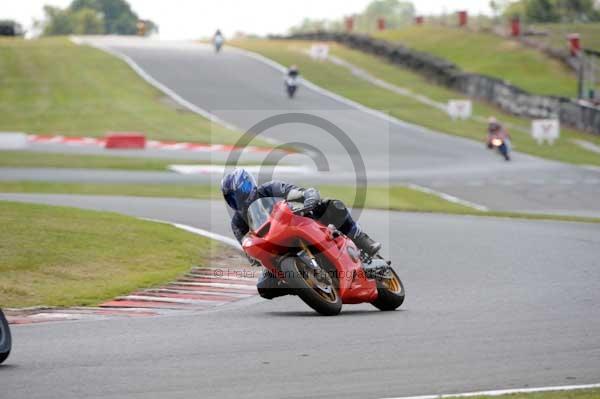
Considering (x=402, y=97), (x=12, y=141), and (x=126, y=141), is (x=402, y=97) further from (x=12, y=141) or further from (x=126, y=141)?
(x=12, y=141)

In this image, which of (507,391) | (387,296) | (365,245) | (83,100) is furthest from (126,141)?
(507,391)

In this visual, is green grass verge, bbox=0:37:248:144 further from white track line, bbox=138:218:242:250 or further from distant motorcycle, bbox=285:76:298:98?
white track line, bbox=138:218:242:250

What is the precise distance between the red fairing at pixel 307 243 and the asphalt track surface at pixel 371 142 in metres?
15.3

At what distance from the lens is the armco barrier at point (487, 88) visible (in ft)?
141

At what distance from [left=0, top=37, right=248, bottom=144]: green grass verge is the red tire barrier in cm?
244

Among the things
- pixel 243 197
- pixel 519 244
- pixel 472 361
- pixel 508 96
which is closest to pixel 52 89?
pixel 508 96

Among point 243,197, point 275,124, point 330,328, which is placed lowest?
point 275,124

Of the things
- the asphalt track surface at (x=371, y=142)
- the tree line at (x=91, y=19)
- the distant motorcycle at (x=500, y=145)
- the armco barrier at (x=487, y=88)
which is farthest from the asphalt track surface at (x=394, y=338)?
the tree line at (x=91, y=19)

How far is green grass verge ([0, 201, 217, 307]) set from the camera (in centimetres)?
1153

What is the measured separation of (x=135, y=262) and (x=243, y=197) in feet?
12.4

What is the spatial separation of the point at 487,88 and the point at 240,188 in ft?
134

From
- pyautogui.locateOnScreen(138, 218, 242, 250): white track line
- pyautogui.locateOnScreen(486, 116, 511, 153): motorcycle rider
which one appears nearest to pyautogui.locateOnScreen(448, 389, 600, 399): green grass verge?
pyautogui.locateOnScreen(138, 218, 242, 250): white track line

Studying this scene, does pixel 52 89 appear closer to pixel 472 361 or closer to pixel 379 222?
pixel 379 222

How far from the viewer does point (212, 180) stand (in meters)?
28.7
